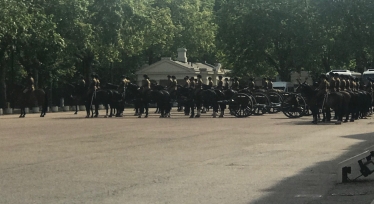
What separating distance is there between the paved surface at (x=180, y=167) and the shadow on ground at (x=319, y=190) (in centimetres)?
1

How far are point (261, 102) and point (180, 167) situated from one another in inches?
1069

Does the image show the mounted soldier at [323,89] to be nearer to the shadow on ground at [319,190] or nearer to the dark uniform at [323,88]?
the dark uniform at [323,88]

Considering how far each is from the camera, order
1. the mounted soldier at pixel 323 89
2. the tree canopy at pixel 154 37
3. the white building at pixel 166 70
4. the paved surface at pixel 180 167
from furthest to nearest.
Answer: the white building at pixel 166 70 → the tree canopy at pixel 154 37 → the mounted soldier at pixel 323 89 → the paved surface at pixel 180 167

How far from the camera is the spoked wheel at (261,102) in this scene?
40.4 metres

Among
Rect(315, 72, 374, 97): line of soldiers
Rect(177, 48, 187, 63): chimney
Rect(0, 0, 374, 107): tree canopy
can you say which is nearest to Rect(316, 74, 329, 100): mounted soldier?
Rect(315, 72, 374, 97): line of soldiers

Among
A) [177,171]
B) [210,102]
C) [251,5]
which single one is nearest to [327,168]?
[177,171]

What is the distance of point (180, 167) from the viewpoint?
15.0 m

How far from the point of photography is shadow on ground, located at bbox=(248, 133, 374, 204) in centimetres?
1095

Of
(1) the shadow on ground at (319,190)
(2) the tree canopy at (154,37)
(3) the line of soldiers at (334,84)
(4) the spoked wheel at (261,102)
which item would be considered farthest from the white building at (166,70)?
(1) the shadow on ground at (319,190)

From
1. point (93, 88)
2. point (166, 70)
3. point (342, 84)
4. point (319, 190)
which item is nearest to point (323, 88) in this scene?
point (342, 84)

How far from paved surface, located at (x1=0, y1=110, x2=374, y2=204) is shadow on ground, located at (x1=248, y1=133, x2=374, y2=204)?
0.04 ft

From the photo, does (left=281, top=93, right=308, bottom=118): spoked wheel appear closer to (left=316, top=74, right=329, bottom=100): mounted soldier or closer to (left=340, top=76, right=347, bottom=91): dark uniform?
(left=340, top=76, right=347, bottom=91): dark uniform

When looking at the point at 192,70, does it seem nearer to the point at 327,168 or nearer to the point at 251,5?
the point at 251,5

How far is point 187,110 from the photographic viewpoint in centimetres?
4253
